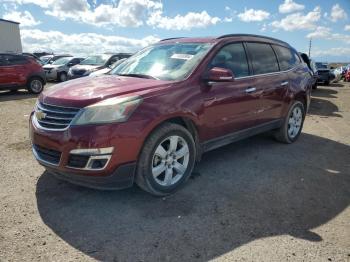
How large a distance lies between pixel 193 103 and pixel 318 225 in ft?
6.06

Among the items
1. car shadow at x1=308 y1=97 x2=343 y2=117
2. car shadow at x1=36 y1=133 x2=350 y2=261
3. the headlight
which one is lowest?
car shadow at x1=308 y1=97 x2=343 y2=117

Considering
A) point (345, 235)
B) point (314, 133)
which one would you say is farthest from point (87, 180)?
point (314, 133)

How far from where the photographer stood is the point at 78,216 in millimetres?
3400

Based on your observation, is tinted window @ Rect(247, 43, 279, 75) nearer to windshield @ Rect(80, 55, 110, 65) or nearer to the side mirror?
the side mirror

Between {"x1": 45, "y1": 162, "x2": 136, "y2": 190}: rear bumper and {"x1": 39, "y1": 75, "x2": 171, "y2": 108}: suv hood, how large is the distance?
28.1 inches

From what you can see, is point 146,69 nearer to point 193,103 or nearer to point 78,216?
point 193,103

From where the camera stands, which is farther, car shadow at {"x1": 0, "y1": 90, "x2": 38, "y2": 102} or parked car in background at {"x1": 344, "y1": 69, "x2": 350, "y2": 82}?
parked car in background at {"x1": 344, "y1": 69, "x2": 350, "y2": 82}

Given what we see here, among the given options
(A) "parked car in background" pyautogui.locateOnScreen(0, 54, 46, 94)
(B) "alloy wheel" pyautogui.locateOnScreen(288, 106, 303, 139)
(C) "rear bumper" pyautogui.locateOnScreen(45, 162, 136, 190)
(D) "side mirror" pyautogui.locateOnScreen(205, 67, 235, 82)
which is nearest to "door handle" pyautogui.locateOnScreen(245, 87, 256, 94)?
(D) "side mirror" pyautogui.locateOnScreen(205, 67, 235, 82)

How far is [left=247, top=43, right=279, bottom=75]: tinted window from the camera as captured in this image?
16.8 ft

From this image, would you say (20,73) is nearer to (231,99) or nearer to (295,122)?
(295,122)

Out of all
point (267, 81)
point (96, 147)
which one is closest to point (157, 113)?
point (96, 147)

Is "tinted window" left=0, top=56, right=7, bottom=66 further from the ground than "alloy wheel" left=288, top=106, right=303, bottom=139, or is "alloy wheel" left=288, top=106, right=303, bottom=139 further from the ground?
"tinted window" left=0, top=56, right=7, bottom=66

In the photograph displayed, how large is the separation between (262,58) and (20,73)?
35.9 ft

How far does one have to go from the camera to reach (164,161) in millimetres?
3824
